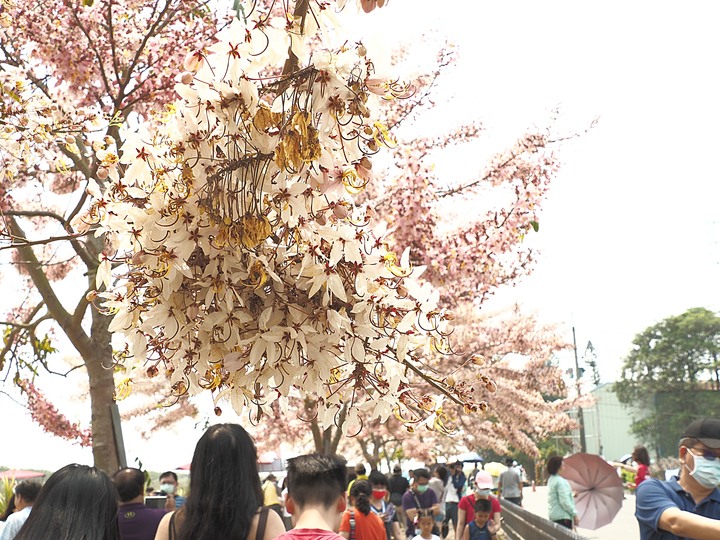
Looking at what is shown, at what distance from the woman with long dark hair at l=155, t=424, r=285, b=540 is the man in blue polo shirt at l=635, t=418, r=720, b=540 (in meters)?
1.88

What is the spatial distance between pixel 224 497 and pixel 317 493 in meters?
0.49

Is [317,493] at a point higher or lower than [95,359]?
lower

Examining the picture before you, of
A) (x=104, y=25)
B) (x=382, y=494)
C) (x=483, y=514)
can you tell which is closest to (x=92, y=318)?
(x=104, y=25)

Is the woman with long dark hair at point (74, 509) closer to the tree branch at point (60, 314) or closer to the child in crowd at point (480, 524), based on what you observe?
the tree branch at point (60, 314)

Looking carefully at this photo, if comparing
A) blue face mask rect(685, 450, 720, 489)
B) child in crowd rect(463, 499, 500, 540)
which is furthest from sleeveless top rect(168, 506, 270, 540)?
child in crowd rect(463, 499, 500, 540)

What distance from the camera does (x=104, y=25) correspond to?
25.8ft

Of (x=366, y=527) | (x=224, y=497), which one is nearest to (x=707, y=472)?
(x=224, y=497)

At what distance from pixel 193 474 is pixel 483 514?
6.89 m

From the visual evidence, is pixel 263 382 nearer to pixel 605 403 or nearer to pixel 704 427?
pixel 704 427

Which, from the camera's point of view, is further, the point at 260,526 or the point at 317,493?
the point at 317,493

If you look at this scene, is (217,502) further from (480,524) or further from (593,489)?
(593,489)

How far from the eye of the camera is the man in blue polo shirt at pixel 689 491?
389 centimetres

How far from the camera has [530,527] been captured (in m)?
11.8

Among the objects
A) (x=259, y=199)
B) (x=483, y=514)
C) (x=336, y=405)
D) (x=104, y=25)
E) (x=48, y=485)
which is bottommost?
(x=483, y=514)
